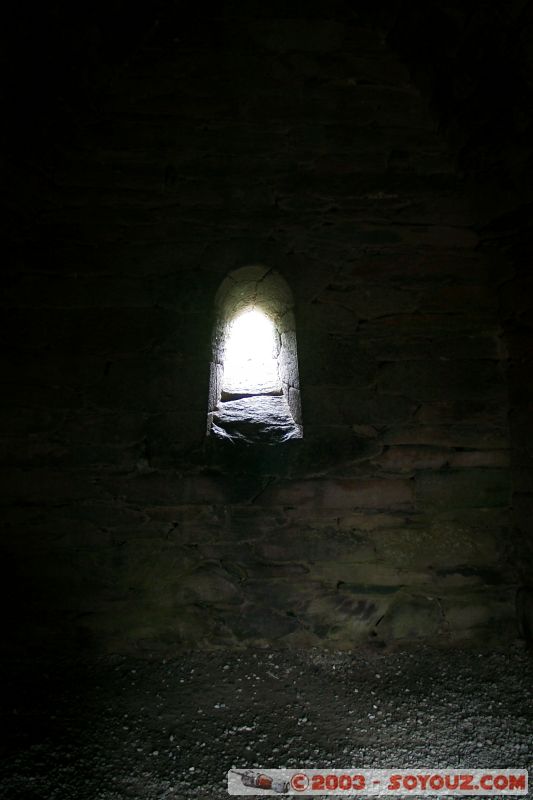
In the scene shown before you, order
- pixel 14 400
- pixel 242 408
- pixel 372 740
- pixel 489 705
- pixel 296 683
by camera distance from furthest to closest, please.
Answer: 1. pixel 242 408
2. pixel 14 400
3. pixel 296 683
4. pixel 489 705
5. pixel 372 740

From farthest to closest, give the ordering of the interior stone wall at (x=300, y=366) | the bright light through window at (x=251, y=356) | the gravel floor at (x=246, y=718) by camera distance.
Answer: the bright light through window at (x=251, y=356)
the interior stone wall at (x=300, y=366)
the gravel floor at (x=246, y=718)

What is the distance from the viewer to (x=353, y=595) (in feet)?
7.80

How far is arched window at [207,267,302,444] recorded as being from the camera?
2426 millimetres

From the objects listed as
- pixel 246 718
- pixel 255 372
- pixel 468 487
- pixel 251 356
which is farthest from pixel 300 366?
pixel 246 718

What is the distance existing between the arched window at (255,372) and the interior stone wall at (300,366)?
95 millimetres

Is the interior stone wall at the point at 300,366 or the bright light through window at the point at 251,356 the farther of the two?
the bright light through window at the point at 251,356

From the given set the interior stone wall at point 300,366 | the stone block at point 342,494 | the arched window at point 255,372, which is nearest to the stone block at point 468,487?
the interior stone wall at point 300,366

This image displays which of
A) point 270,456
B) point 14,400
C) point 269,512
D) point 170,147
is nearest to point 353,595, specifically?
point 269,512

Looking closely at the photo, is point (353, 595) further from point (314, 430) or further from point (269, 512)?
point (314, 430)

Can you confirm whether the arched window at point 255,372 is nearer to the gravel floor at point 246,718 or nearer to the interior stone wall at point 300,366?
the interior stone wall at point 300,366

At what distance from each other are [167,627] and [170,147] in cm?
284

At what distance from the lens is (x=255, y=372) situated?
3082 mm

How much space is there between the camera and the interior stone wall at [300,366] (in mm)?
2342

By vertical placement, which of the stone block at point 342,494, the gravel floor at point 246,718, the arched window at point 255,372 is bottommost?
the gravel floor at point 246,718
